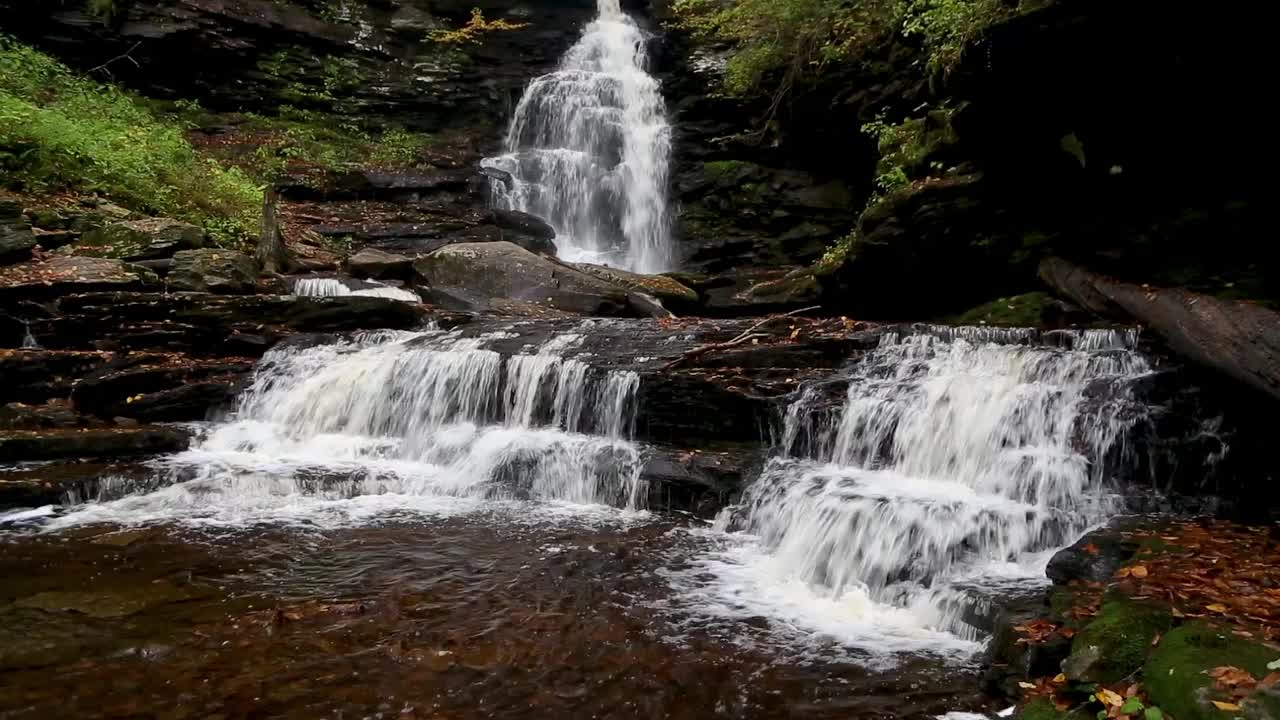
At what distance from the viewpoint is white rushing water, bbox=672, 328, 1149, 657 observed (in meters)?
5.45

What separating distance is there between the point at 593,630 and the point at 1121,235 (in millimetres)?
8522

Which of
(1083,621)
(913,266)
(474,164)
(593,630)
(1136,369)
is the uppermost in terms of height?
(474,164)

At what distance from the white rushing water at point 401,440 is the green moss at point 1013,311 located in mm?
5299

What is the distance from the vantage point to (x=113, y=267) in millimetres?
11500

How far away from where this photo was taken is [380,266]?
597 inches

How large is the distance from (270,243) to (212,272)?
241 centimetres

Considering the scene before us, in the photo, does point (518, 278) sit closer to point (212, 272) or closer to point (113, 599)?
point (212, 272)

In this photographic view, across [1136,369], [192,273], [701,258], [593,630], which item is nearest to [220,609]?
[593,630]

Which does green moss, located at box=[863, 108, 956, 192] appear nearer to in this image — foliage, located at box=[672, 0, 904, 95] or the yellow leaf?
foliage, located at box=[672, 0, 904, 95]

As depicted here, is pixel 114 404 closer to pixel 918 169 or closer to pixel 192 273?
pixel 192 273

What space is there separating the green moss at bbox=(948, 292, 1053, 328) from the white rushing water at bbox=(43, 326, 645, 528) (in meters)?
5.30

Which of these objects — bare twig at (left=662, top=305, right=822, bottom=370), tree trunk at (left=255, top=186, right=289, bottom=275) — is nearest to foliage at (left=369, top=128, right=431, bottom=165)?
tree trunk at (left=255, top=186, right=289, bottom=275)

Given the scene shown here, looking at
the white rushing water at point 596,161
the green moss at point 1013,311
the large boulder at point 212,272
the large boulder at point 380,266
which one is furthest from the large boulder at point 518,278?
the green moss at point 1013,311

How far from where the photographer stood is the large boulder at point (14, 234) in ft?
36.0
